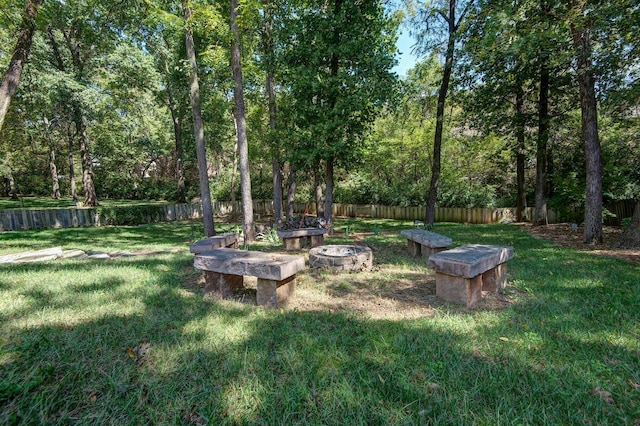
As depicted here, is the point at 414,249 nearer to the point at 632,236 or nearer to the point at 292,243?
the point at 292,243

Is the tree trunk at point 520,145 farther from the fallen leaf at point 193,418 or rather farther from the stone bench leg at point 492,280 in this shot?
the fallen leaf at point 193,418

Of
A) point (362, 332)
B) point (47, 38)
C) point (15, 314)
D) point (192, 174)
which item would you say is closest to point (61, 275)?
point (15, 314)

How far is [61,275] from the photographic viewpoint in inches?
167

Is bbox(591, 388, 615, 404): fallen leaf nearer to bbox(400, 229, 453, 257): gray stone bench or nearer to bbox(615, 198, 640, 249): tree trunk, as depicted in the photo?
bbox(400, 229, 453, 257): gray stone bench

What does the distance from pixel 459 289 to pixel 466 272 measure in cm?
36

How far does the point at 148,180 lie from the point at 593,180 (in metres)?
29.3

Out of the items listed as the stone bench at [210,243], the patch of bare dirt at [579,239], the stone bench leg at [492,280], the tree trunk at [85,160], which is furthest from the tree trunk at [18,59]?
the patch of bare dirt at [579,239]

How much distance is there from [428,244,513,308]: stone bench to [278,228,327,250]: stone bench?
3968 millimetres

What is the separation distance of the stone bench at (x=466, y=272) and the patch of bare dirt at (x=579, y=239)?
348cm

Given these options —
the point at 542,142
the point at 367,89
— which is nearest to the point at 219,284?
the point at 367,89

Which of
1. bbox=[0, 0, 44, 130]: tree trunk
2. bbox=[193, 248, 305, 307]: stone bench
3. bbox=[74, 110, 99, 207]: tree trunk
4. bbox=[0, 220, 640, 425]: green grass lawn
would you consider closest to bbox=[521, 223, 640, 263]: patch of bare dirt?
bbox=[0, 220, 640, 425]: green grass lawn

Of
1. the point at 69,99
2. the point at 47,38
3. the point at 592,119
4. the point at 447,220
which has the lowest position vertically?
the point at 447,220

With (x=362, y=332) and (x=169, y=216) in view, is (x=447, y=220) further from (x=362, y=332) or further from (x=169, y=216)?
(x=169, y=216)

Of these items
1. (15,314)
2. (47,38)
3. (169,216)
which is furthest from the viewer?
(169,216)
